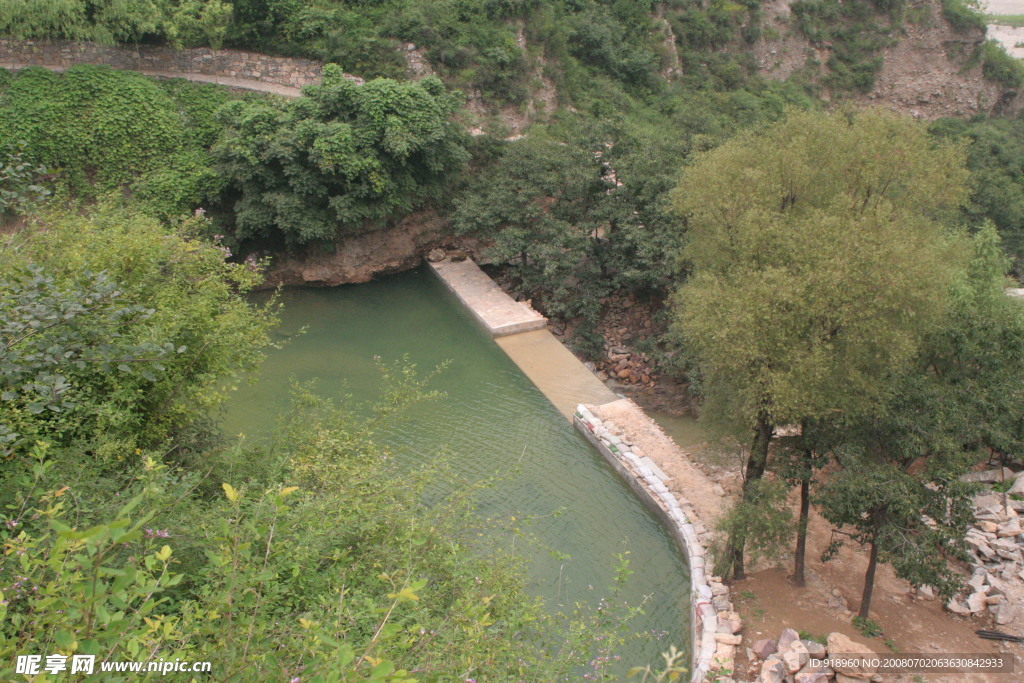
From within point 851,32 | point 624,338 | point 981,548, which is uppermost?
point 851,32

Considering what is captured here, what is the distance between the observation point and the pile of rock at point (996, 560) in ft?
31.2

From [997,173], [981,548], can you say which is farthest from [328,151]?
[997,173]

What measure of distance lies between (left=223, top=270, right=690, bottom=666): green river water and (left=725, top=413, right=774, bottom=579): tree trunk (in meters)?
0.87

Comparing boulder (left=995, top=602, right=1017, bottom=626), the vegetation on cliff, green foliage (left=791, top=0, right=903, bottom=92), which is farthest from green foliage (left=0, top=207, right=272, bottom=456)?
green foliage (left=791, top=0, right=903, bottom=92)

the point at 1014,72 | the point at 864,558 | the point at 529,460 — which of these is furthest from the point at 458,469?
the point at 1014,72

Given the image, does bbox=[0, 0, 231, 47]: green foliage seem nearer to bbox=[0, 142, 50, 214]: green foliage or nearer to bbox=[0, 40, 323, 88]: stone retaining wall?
bbox=[0, 40, 323, 88]: stone retaining wall

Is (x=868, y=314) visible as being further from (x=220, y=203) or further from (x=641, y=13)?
(x=641, y=13)

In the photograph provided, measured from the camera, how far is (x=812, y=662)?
8.73 meters

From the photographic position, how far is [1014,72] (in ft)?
95.9

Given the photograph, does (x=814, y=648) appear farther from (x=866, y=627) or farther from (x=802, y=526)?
(x=802, y=526)

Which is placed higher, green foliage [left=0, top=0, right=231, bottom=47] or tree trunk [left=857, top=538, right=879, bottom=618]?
green foliage [left=0, top=0, right=231, bottom=47]

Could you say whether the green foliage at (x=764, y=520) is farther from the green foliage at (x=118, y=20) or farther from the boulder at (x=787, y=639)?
the green foliage at (x=118, y=20)

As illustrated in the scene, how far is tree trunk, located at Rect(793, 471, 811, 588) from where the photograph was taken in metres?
9.55

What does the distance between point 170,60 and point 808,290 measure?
17.6m
